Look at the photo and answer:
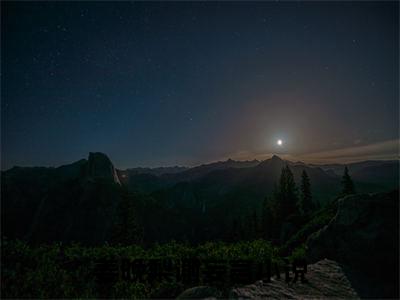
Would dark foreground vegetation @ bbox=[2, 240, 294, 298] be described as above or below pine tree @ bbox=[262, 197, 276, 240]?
above

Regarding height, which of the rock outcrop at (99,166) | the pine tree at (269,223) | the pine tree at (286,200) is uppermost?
the rock outcrop at (99,166)

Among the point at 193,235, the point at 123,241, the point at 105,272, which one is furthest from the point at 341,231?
the point at 193,235

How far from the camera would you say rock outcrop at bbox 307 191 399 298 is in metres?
10.9

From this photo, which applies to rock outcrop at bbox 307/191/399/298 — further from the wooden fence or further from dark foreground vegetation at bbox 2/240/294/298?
dark foreground vegetation at bbox 2/240/294/298

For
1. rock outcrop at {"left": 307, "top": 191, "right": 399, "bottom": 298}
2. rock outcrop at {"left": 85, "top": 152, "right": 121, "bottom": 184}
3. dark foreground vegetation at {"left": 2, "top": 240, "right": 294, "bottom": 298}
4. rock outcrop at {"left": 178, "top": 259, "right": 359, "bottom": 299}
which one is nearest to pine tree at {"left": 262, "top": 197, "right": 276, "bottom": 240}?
rock outcrop at {"left": 307, "top": 191, "right": 399, "bottom": 298}

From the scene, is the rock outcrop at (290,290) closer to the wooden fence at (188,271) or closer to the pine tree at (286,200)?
the wooden fence at (188,271)

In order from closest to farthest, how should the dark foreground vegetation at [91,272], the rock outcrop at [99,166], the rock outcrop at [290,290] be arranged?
the rock outcrop at [290,290] → the dark foreground vegetation at [91,272] → the rock outcrop at [99,166]

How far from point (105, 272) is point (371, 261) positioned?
10.9 m

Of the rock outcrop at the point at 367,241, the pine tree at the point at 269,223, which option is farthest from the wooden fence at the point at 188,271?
the pine tree at the point at 269,223

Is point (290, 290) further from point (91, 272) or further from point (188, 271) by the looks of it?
point (91, 272)

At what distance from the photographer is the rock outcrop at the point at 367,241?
10877mm

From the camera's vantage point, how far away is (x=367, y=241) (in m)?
12.4

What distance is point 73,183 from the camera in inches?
4695

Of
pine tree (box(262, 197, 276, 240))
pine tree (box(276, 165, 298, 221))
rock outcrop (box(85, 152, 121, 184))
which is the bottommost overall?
pine tree (box(262, 197, 276, 240))
